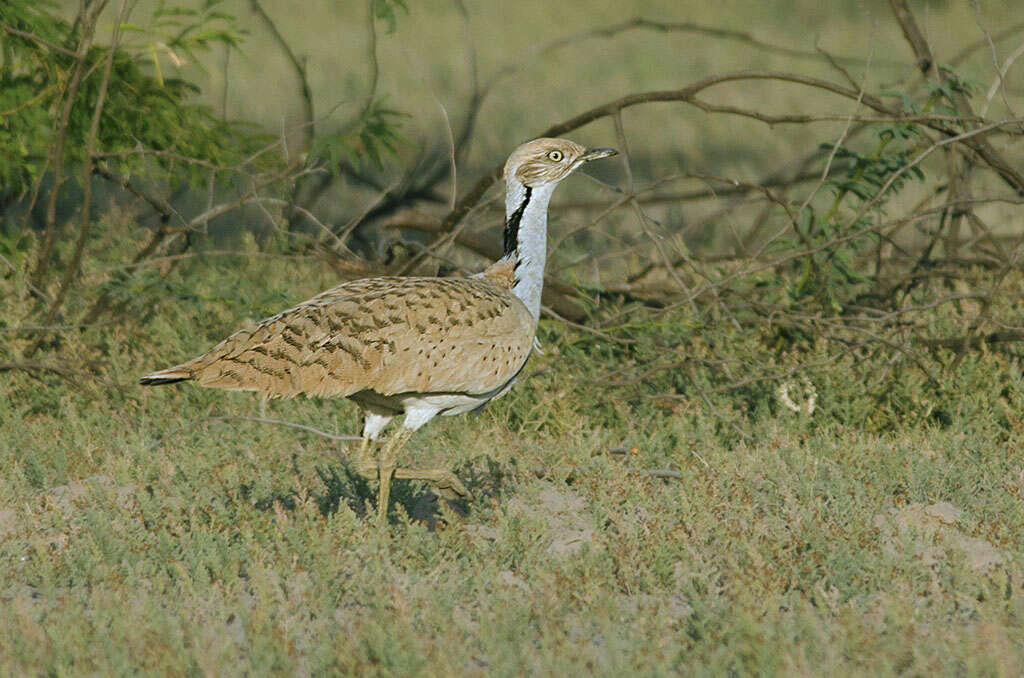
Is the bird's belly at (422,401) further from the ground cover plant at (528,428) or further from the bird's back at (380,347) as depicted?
the ground cover plant at (528,428)

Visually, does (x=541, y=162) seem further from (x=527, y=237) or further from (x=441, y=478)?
(x=441, y=478)

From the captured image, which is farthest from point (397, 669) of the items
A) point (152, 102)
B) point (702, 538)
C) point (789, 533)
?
point (152, 102)

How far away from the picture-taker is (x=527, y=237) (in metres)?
5.22

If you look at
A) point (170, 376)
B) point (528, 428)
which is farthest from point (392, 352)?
point (528, 428)

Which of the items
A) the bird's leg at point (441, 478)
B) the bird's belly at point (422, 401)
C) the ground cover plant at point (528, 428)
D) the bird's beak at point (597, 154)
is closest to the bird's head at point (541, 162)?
the bird's beak at point (597, 154)

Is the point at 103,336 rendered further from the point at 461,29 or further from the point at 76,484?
the point at 461,29

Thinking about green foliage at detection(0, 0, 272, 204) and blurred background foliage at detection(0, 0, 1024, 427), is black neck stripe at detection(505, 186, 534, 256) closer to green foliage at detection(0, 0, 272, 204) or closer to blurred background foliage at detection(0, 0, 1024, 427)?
blurred background foliage at detection(0, 0, 1024, 427)

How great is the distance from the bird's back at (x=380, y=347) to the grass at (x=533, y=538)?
21.6 inches

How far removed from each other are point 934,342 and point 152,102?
16.6 feet

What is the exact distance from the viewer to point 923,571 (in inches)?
169

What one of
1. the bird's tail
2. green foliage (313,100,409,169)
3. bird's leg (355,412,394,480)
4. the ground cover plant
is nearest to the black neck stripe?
the ground cover plant

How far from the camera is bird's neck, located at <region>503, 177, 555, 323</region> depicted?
5.23 m

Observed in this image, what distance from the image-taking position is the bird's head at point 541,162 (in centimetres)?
525

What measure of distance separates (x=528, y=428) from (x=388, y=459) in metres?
1.75
